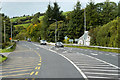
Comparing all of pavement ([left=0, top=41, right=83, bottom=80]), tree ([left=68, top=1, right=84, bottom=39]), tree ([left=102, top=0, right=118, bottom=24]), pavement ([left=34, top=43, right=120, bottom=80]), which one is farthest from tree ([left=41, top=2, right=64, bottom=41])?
pavement ([left=0, top=41, right=83, bottom=80])

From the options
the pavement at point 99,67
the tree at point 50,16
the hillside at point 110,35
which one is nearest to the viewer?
the pavement at point 99,67

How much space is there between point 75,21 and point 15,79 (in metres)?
87.7

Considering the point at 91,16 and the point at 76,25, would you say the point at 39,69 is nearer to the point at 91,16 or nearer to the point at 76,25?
the point at 76,25

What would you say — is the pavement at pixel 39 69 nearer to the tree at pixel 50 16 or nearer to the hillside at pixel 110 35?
the hillside at pixel 110 35

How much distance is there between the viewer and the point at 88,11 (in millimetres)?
101062

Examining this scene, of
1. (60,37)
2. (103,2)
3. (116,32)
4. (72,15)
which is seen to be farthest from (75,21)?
(116,32)

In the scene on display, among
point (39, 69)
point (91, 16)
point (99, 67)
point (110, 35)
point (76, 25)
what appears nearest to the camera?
Result: point (39, 69)

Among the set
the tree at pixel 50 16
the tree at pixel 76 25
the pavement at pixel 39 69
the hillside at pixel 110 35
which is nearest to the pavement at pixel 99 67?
the pavement at pixel 39 69

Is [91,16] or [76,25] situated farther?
[91,16]

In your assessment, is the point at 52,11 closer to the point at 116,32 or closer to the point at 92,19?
the point at 92,19

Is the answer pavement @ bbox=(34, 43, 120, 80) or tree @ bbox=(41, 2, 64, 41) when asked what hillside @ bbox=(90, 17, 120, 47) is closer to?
pavement @ bbox=(34, 43, 120, 80)

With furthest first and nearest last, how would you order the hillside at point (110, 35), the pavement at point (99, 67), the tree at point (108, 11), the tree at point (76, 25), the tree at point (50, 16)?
the tree at point (50, 16)
the tree at point (108, 11)
the tree at point (76, 25)
the hillside at point (110, 35)
the pavement at point (99, 67)

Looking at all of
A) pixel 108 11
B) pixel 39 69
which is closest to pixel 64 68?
pixel 39 69

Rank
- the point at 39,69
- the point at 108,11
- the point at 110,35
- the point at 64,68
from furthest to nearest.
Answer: the point at 108,11 < the point at 110,35 < the point at 64,68 < the point at 39,69
